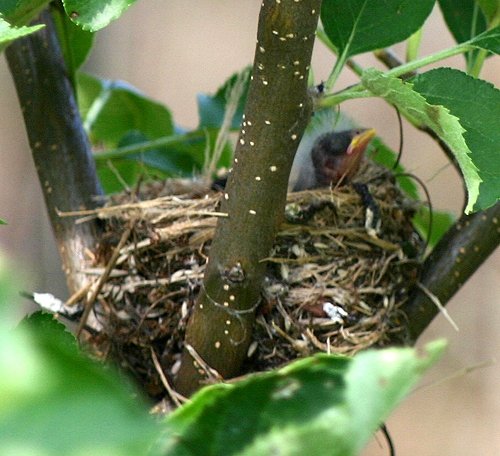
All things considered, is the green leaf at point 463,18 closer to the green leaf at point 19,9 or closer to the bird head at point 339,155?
the bird head at point 339,155

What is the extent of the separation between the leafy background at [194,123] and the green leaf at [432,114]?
1.43 m

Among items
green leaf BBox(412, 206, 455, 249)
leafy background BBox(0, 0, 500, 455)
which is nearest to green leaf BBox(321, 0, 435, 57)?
green leaf BBox(412, 206, 455, 249)

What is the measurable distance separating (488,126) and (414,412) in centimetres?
244

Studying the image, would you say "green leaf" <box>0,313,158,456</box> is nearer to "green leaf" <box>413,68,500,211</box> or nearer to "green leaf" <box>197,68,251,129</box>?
"green leaf" <box>413,68,500,211</box>

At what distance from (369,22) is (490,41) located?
0.56 ft

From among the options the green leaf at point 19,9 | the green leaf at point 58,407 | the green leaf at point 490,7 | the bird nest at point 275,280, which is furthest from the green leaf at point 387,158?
the green leaf at point 58,407

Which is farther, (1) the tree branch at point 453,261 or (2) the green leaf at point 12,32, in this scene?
(1) the tree branch at point 453,261

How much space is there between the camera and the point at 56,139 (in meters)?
1.32

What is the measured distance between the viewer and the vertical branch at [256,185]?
87cm

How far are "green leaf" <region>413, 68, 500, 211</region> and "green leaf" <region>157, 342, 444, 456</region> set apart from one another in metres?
0.54

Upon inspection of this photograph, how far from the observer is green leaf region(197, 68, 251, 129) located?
1.66 m

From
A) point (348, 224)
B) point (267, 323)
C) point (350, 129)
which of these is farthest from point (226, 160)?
point (267, 323)

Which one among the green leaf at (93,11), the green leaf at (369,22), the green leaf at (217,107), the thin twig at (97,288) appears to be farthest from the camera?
the green leaf at (217,107)

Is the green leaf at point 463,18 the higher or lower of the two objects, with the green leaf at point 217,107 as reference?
Answer: higher
